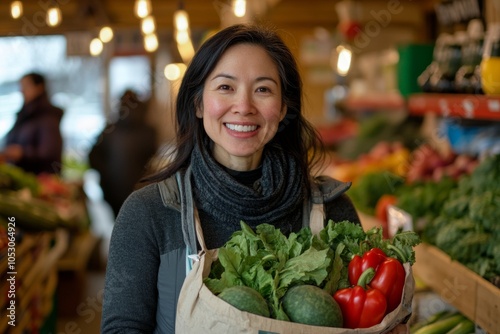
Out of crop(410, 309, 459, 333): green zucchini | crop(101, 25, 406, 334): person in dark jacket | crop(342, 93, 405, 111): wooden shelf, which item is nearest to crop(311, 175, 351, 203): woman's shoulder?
crop(101, 25, 406, 334): person in dark jacket

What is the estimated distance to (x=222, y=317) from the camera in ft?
5.15

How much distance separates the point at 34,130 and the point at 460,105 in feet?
13.6

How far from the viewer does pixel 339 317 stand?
5.37 feet

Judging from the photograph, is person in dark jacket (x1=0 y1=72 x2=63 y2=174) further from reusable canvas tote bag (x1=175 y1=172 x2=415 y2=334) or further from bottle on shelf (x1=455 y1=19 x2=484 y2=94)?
reusable canvas tote bag (x1=175 y1=172 x2=415 y2=334)

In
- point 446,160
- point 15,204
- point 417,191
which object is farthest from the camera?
point 446,160

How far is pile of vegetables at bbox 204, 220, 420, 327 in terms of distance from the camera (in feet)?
5.35

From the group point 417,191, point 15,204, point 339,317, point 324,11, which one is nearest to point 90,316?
point 15,204

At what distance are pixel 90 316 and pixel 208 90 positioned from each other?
13.8 feet

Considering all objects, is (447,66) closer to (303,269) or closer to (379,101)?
(379,101)

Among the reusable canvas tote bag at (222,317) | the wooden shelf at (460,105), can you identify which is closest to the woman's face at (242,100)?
the reusable canvas tote bag at (222,317)

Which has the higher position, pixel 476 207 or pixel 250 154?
pixel 250 154

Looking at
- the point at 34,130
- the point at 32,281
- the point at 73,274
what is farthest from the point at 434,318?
the point at 73,274

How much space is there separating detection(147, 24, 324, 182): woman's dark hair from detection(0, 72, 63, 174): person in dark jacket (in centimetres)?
463

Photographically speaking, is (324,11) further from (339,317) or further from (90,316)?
(339,317)
